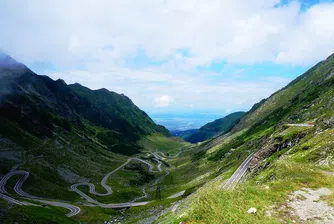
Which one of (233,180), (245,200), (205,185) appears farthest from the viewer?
(205,185)

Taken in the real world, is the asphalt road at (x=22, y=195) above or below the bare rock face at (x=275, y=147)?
below

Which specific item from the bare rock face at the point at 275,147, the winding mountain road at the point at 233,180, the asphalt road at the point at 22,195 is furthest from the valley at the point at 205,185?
the asphalt road at the point at 22,195

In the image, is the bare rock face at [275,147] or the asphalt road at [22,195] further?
the asphalt road at [22,195]

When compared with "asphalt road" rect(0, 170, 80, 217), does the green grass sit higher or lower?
higher

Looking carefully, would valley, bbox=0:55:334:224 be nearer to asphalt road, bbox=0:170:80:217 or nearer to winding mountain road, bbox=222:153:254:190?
winding mountain road, bbox=222:153:254:190

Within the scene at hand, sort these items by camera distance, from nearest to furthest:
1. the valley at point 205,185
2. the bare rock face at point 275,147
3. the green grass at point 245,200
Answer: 1. the green grass at point 245,200
2. the valley at point 205,185
3. the bare rock face at point 275,147

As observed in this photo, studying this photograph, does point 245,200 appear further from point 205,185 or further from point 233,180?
point 205,185

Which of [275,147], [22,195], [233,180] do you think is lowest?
[22,195]

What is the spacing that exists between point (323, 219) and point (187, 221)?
34.2 ft

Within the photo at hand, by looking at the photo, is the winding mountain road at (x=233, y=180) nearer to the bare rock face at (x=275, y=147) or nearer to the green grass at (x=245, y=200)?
the bare rock face at (x=275, y=147)

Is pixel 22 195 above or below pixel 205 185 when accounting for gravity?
above

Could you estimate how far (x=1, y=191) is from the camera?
12912cm

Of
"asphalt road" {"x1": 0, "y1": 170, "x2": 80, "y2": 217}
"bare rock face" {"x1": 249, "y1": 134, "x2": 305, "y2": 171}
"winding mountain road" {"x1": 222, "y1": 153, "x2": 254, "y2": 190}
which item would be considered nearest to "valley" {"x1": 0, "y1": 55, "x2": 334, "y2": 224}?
"winding mountain road" {"x1": 222, "y1": 153, "x2": 254, "y2": 190}

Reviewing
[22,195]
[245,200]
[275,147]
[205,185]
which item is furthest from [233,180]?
[22,195]
